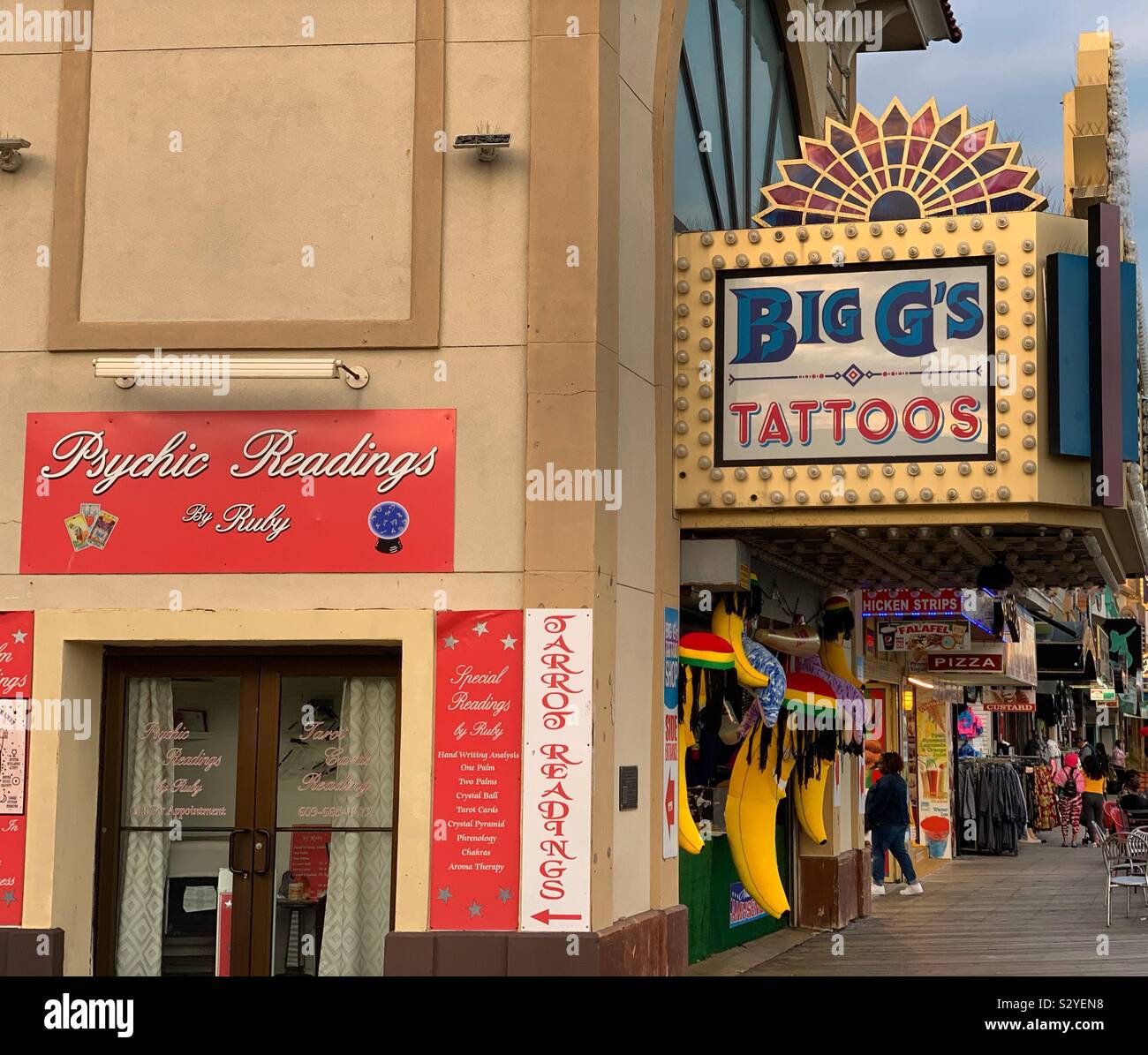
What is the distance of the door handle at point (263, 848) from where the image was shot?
11.1 m

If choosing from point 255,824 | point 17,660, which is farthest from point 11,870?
point 255,824

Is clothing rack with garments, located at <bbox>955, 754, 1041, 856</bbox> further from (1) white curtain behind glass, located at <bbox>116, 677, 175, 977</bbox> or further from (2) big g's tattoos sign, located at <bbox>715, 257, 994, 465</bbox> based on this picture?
(1) white curtain behind glass, located at <bbox>116, 677, 175, 977</bbox>

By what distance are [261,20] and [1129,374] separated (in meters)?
6.82

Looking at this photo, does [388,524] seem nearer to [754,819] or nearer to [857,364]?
[857,364]

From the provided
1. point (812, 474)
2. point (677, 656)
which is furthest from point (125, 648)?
point (812, 474)

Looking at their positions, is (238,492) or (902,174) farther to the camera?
(902,174)

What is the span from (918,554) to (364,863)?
603cm

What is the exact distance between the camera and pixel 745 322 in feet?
40.5

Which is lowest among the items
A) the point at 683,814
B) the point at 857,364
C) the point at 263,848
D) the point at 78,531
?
the point at 263,848

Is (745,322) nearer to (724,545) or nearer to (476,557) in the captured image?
(724,545)

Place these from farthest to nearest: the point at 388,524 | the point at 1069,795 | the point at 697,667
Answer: the point at 1069,795
the point at 697,667
the point at 388,524

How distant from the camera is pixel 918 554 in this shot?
47.6ft

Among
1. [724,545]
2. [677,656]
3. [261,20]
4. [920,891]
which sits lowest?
[920,891]

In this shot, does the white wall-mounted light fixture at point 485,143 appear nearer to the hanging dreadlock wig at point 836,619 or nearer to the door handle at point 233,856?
the door handle at point 233,856
